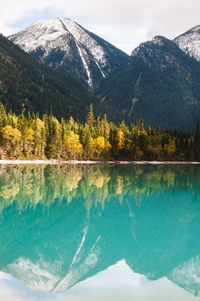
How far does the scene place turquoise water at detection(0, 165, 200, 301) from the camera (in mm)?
13156

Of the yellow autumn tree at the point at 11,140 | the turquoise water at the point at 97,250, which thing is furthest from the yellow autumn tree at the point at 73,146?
the turquoise water at the point at 97,250

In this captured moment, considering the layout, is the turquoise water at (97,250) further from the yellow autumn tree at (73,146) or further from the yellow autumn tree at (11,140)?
the yellow autumn tree at (73,146)

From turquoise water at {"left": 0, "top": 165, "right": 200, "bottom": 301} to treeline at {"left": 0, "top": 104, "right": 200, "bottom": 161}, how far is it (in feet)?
270

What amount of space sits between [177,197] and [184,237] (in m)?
18.7

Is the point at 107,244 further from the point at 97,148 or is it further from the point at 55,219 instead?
the point at 97,148

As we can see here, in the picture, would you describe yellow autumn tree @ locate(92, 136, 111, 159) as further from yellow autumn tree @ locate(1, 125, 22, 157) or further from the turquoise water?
the turquoise water

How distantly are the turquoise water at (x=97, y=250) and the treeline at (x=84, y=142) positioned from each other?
270 feet

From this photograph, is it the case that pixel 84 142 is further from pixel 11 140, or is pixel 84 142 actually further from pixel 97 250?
pixel 97 250

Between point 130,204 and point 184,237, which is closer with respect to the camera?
point 184,237

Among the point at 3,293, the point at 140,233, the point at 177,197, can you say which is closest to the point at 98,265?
the point at 3,293

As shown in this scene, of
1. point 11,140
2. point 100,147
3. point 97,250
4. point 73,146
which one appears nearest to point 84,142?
point 73,146

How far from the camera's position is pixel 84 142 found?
443 feet

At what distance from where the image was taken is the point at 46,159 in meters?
124

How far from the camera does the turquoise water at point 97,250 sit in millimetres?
13156
